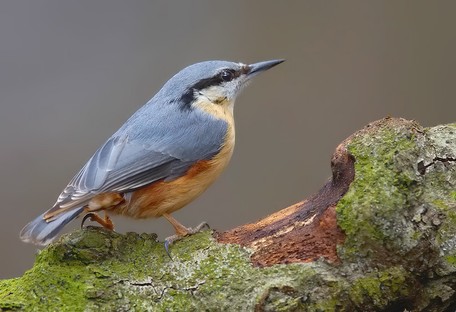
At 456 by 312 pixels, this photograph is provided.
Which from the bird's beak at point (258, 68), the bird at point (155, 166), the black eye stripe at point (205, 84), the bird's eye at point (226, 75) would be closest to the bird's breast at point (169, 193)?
the bird at point (155, 166)

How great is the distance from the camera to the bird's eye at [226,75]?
2.93 metres

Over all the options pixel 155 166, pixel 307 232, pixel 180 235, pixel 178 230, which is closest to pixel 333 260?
pixel 307 232

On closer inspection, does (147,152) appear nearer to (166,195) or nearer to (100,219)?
(166,195)

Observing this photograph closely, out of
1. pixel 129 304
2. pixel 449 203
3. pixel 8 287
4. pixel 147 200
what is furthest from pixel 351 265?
pixel 8 287

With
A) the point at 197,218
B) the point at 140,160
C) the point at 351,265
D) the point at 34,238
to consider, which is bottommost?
the point at 197,218

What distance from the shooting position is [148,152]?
2.52 metres

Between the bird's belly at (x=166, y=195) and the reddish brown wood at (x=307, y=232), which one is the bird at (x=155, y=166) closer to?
the bird's belly at (x=166, y=195)

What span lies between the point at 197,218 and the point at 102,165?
5.60 ft

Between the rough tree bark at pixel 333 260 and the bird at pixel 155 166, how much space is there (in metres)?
0.22

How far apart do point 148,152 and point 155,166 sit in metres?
0.06

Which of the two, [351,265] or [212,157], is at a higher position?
[212,157]

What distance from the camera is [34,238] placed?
7.96 feet

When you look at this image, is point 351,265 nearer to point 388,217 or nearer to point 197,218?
point 388,217

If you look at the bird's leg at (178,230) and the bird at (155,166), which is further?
the bird at (155,166)
